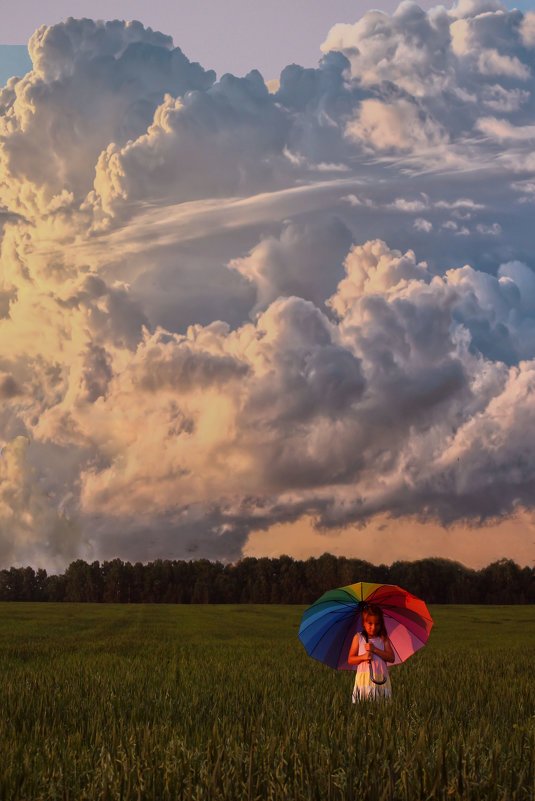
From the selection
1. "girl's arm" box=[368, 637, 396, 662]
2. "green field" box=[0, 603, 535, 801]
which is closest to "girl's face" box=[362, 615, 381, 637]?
"girl's arm" box=[368, 637, 396, 662]

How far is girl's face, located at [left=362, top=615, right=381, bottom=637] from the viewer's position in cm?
981

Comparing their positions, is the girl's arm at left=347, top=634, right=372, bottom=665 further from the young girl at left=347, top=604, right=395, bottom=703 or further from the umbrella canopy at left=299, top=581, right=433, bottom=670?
the umbrella canopy at left=299, top=581, right=433, bottom=670

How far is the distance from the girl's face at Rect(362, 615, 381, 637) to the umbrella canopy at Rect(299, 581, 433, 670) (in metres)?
0.20

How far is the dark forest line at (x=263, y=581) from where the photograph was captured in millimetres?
112625

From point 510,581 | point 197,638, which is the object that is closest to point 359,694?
point 197,638

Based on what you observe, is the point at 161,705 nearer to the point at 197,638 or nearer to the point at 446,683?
the point at 446,683

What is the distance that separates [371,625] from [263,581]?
117 metres

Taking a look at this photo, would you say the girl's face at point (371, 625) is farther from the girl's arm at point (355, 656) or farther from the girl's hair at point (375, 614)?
the girl's arm at point (355, 656)

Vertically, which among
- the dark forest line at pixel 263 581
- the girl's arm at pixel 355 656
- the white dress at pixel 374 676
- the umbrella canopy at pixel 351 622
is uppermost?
the umbrella canopy at pixel 351 622

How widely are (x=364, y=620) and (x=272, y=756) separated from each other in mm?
4456

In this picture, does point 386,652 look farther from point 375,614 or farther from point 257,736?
point 257,736

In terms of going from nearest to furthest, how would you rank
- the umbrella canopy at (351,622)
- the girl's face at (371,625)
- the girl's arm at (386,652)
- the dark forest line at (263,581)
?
the girl's arm at (386,652) → the girl's face at (371,625) → the umbrella canopy at (351,622) → the dark forest line at (263,581)

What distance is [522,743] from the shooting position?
22.5ft

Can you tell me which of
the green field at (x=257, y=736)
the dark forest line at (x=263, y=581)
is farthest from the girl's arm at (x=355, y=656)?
the dark forest line at (x=263, y=581)
